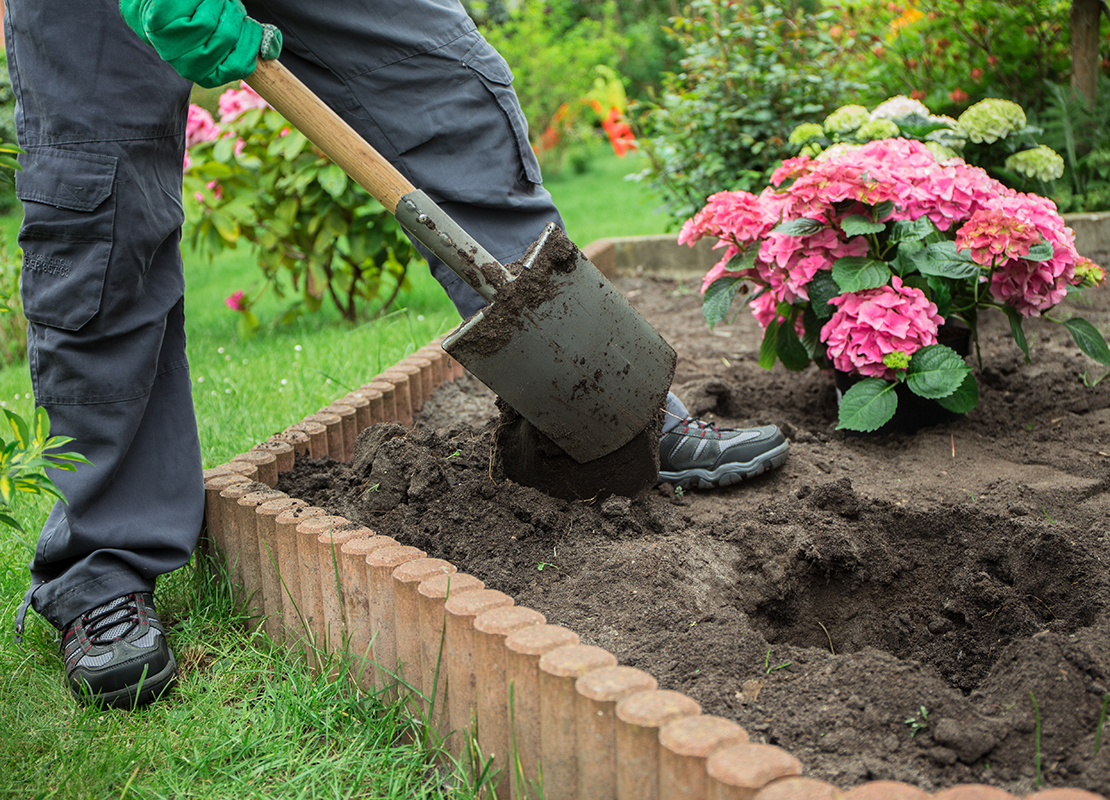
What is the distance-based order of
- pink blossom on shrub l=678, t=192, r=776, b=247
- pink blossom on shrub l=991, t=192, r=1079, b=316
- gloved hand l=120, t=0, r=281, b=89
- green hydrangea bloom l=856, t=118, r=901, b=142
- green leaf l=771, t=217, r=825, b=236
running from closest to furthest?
gloved hand l=120, t=0, r=281, b=89
pink blossom on shrub l=991, t=192, r=1079, b=316
green leaf l=771, t=217, r=825, b=236
pink blossom on shrub l=678, t=192, r=776, b=247
green hydrangea bloom l=856, t=118, r=901, b=142

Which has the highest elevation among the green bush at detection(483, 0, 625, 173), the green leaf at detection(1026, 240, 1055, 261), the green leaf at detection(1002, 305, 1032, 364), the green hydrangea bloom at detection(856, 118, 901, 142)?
the green hydrangea bloom at detection(856, 118, 901, 142)

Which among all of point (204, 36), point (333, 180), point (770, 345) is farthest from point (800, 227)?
point (333, 180)

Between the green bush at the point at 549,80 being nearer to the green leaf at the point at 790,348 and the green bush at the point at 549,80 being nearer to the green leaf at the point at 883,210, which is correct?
the green leaf at the point at 790,348

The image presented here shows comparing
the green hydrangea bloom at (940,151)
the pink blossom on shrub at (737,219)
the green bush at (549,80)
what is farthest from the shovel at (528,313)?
the green bush at (549,80)

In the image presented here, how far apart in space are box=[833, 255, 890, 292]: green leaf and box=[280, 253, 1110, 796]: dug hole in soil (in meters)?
0.44

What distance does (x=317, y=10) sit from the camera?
1.95 meters

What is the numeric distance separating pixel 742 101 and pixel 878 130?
65.1 inches

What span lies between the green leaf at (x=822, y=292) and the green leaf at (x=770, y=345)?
20cm

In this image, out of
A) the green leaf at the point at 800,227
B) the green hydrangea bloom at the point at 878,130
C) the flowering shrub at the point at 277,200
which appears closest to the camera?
→ the green leaf at the point at 800,227

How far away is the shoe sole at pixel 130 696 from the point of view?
169cm

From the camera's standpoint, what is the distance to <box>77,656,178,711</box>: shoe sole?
66.4 inches

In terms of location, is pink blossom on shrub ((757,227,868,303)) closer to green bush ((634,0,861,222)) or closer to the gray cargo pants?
the gray cargo pants

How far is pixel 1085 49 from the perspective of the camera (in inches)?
162

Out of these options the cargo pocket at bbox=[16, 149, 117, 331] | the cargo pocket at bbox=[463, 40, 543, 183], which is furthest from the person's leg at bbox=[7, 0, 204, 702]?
the cargo pocket at bbox=[463, 40, 543, 183]
